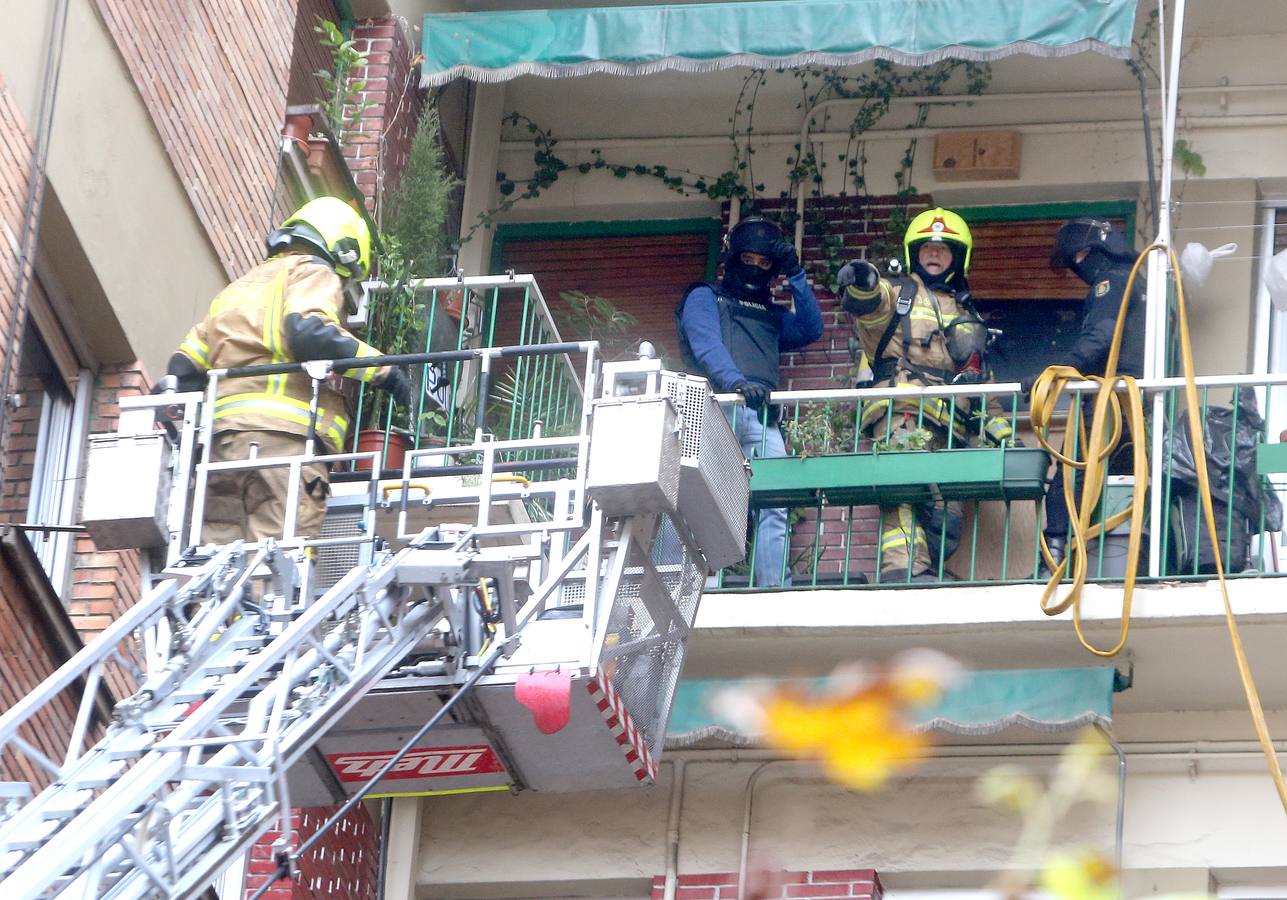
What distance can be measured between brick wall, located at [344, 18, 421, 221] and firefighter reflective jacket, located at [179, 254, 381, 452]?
126 inches

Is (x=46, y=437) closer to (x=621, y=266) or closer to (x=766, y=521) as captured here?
(x=766, y=521)

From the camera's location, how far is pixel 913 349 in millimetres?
11625

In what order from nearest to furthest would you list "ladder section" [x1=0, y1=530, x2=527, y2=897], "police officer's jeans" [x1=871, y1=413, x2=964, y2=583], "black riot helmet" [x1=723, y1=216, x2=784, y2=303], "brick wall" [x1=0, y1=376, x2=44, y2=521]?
"ladder section" [x1=0, y1=530, x2=527, y2=897] < "brick wall" [x1=0, y1=376, x2=44, y2=521] < "police officer's jeans" [x1=871, y1=413, x2=964, y2=583] < "black riot helmet" [x1=723, y1=216, x2=784, y2=303]

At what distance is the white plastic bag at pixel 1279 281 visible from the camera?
11680mm

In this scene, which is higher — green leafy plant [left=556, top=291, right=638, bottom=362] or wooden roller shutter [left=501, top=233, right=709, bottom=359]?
wooden roller shutter [left=501, top=233, right=709, bottom=359]

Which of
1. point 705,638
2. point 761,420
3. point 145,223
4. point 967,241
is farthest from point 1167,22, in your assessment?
point 145,223

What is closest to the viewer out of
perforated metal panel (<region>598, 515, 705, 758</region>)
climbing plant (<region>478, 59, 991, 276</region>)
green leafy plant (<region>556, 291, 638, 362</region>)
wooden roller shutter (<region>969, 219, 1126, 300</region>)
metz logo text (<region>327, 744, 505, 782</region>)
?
perforated metal panel (<region>598, 515, 705, 758</region>)

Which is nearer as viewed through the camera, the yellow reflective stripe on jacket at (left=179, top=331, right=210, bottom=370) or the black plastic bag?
the yellow reflective stripe on jacket at (left=179, top=331, right=210, bottom=370)

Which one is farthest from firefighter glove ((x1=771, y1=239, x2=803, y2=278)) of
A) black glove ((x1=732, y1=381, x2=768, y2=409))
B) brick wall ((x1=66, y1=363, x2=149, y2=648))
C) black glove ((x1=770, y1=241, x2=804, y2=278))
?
brick wall ((x1=66, y1=363, x2=149, y2=648))

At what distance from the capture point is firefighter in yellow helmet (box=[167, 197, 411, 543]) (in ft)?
28.4

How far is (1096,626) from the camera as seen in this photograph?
34.3 feet

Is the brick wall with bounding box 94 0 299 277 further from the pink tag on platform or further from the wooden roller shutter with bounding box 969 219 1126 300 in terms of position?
the wooden roller shutter with bounding box 969 219 1126 300

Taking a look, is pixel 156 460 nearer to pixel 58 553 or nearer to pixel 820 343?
pixel 58 553

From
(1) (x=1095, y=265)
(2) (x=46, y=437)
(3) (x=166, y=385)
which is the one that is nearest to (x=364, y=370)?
(3) (x=166, y=385)
